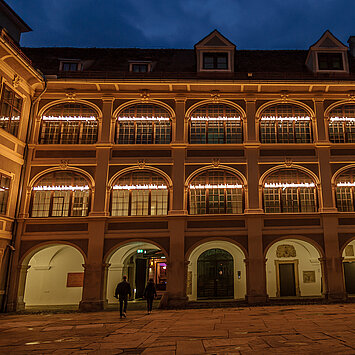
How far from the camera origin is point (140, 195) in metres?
20.1

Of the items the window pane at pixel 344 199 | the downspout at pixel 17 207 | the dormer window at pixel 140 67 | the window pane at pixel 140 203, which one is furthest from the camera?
the dormer window at pixel 140 67

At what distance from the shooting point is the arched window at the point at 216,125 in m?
21.1

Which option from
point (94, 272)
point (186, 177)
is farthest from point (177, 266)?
point (186, 177)

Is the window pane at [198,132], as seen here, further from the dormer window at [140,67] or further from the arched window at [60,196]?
the arched window at [60,196]

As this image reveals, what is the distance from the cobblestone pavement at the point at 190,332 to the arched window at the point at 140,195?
17.3 feet

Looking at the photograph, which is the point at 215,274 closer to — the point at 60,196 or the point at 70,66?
the point at 60,196

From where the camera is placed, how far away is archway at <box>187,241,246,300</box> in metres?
22.5

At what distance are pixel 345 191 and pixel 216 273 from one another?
8850mm

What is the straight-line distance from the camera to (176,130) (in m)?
20.8

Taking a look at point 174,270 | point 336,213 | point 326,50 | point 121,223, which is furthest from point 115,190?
point 326,50

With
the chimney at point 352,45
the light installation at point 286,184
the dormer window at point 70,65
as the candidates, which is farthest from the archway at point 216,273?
the chimney at point 352,45

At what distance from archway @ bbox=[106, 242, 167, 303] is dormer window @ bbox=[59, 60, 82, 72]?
1163 centimetres

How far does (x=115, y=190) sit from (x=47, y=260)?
6291 mm

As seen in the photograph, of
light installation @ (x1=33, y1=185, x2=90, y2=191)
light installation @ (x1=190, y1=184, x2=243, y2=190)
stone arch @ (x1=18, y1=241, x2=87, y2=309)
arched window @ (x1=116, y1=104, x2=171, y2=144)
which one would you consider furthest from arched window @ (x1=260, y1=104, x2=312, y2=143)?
stone arch @ (x1=18, y1=241, x2=87, y2=309)
